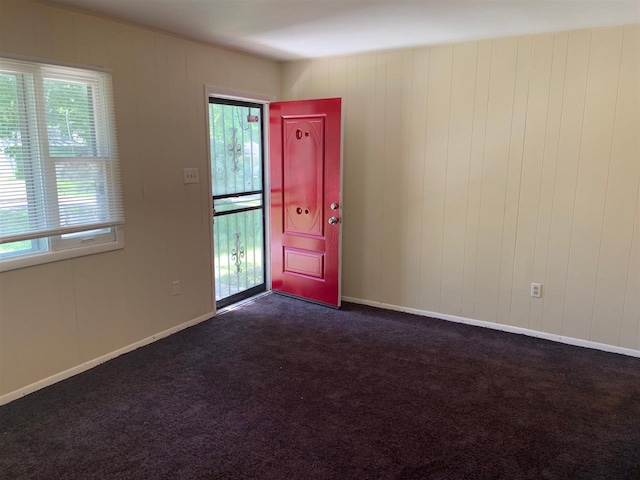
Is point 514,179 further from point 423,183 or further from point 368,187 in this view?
point 368,187

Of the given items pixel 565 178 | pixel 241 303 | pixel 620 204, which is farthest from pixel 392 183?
pixel 241 303

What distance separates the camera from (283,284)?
15.0ft

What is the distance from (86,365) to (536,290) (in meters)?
3.37

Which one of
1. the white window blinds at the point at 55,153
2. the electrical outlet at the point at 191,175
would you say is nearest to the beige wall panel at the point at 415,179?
the electrical outlet at the point at 191,175

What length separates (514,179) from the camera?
11.4 ft

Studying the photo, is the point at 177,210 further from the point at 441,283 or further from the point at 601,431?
the point at 601,431

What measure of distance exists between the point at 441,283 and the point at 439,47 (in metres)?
1.98

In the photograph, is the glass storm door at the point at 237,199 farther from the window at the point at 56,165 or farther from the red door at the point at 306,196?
the window at the point at 56,165

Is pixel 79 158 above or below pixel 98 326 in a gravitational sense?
above

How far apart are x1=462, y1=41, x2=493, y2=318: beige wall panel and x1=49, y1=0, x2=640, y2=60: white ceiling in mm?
237

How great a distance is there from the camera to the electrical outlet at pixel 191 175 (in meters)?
3.58

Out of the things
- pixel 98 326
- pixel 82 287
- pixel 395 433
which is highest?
pixel 82 287

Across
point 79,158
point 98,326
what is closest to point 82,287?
point 98,326

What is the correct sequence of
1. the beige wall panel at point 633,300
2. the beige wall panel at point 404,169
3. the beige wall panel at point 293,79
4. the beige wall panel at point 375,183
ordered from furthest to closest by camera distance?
the beige wall panel at point 293,79
the beige wall panel at point 375,183
the beige wall panel at point 404,169
the beige wall panel at point 633,300
